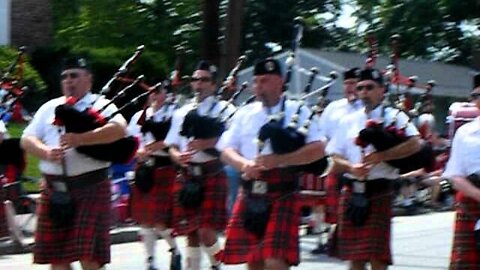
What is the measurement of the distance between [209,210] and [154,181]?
0.88 metres

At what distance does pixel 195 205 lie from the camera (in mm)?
8359

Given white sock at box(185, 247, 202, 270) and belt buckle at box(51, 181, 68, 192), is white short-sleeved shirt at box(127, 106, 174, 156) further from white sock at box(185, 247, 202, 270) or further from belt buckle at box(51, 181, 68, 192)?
belt buckle at box(51, 181, 68, 192)

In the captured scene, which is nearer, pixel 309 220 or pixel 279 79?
pixel 279 79

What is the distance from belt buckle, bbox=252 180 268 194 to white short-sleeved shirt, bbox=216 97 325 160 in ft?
0.61

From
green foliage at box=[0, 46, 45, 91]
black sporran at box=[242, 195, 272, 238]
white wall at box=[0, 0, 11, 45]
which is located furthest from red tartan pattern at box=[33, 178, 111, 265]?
white wall at box=[0, 0, 11, 45]

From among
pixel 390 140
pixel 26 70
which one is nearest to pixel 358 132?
pixel 390 140

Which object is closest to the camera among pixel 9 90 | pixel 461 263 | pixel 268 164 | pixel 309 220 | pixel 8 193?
pixel 461 263

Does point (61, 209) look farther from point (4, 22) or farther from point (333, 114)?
point (4, 22)

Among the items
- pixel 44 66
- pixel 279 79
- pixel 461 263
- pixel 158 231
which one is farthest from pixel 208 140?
pixel 44 66

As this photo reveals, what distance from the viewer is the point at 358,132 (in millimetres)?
7258

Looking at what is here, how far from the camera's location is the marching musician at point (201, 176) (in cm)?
833

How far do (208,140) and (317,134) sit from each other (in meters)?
1.75

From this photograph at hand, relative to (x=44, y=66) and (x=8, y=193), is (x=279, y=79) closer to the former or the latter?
(x=8, y=193)

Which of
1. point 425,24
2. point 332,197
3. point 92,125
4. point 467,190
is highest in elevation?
point 92,125
